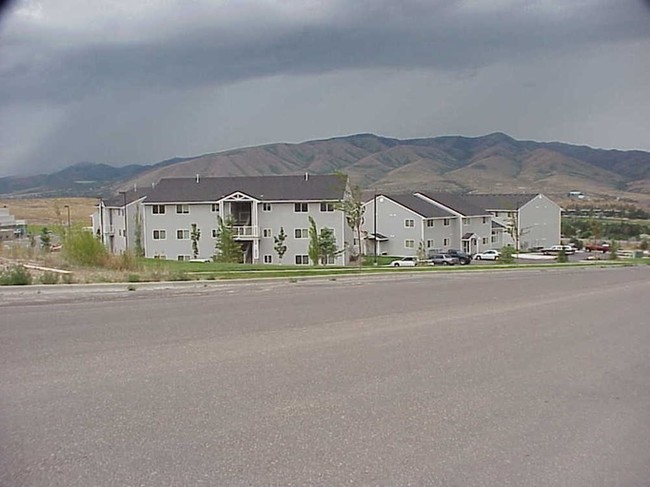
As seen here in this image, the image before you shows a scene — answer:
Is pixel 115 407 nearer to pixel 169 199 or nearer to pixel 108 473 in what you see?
pixel 108 473

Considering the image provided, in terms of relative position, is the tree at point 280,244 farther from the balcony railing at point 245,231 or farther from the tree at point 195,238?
the tree at point 195,238

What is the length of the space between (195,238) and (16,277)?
43579mm

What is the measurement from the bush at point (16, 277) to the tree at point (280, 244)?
1608 inches

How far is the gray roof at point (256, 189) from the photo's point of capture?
62750 mm

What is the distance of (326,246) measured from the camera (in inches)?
2174

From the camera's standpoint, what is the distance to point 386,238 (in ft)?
241

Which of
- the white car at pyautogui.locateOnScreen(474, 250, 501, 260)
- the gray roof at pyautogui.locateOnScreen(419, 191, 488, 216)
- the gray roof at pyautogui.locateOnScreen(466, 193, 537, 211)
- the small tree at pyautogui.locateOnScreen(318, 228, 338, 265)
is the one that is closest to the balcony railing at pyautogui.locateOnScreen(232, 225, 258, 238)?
the small tree at pyautogui.locateOnScreen(318, 228, 338, 265)

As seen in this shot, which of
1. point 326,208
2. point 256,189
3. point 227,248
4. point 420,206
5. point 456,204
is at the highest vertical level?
point 256,189

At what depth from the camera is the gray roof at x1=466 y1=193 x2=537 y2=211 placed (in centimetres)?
8725

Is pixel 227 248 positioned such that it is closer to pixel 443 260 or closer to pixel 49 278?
pixel 443 260

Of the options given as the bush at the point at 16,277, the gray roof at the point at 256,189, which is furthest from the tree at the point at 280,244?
the bush at the point at 16,277

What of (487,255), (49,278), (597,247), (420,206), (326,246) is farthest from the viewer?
(597,247)

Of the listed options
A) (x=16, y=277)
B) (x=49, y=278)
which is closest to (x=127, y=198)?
(x=49, y=278)

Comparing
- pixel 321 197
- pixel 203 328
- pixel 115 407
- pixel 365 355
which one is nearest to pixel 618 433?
pixel 365 355
